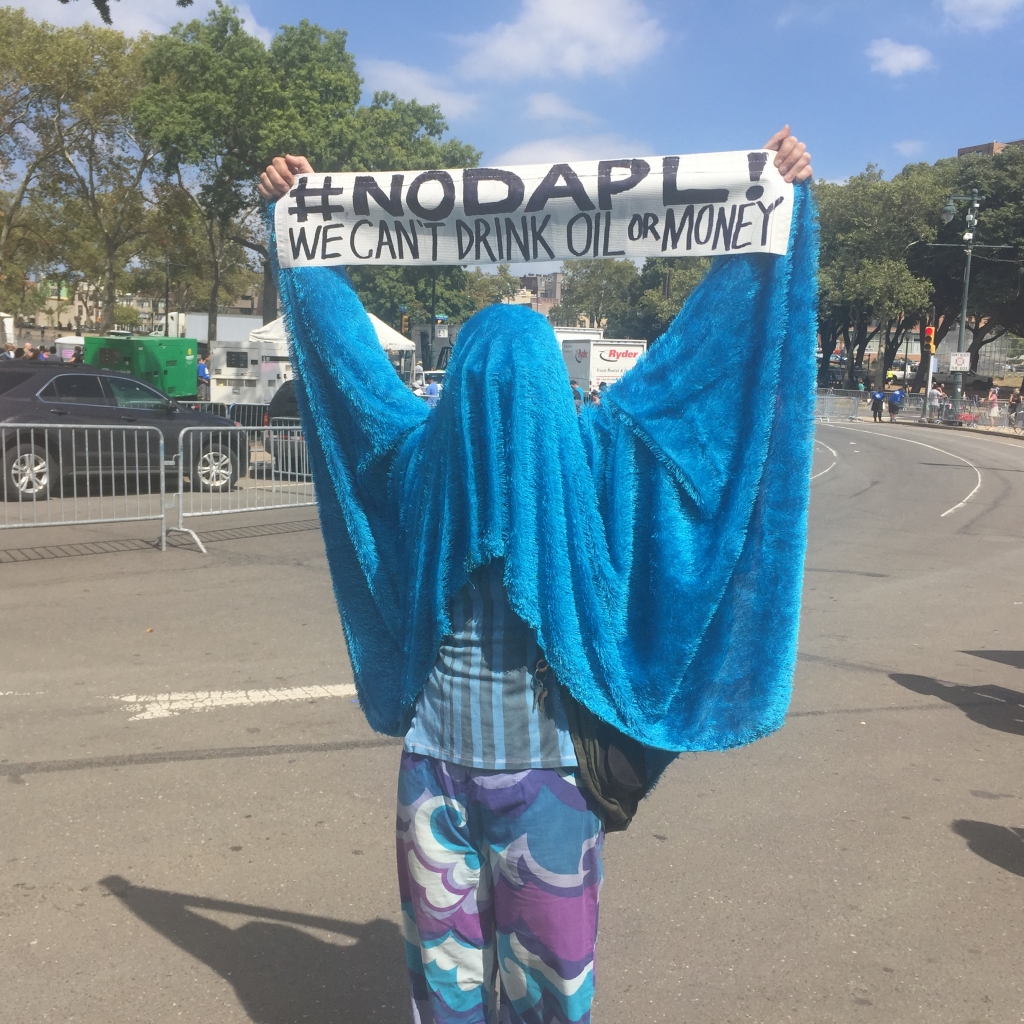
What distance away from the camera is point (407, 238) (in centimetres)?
224

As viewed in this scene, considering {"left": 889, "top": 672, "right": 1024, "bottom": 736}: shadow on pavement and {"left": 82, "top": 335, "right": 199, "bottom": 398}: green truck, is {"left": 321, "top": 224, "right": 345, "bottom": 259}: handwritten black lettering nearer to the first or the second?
{"left": 889, "top": 672, "right": 1024, "bottom": 736}: shadow on pavement

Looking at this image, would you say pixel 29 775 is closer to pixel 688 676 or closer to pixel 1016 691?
pixel 688 676

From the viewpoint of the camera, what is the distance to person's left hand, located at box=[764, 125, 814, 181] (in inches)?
76.8

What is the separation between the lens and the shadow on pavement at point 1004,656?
6.73m

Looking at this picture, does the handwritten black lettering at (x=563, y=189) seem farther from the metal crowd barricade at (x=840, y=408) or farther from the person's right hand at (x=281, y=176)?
→ the metal crowd barricade at (x=840, y=408)

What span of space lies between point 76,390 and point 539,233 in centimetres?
1223

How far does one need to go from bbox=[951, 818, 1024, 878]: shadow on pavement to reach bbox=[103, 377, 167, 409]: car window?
1157 cm

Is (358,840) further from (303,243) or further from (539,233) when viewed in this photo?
(539,233)

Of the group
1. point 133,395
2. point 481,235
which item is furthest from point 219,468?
point 481,235

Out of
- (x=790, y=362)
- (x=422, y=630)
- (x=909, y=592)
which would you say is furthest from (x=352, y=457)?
(x=909, y=592)

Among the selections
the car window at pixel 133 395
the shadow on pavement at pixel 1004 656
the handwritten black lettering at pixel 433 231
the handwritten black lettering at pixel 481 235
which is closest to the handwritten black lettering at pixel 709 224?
the handwritten black lettering at pixel 481 235

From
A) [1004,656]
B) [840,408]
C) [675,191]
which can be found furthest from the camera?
[840,408]

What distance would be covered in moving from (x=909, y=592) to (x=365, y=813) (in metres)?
6.39

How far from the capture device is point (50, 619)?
6.98 meters
